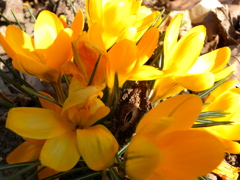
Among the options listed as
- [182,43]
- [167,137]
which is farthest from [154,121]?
[182,43]

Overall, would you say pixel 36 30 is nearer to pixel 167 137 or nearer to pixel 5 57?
pixel 167 137

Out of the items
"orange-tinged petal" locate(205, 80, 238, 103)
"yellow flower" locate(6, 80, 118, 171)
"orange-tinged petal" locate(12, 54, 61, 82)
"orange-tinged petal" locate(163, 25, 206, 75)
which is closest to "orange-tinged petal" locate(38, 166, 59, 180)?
"yellow flower" locate(6, 80, 118, 171)

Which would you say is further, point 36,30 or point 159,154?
point 36,30

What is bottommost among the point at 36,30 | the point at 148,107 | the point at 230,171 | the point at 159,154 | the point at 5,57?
the point at 230,171

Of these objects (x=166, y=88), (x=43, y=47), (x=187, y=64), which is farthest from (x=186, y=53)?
(x=43, y=47)

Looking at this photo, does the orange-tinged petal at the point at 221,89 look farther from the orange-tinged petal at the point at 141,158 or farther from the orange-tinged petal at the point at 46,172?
the orange-tinged petal at the point at 46,172

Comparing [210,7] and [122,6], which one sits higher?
[122,6]

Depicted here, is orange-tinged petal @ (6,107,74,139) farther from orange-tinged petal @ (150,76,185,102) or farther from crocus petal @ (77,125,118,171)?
orange-tinged petal @ (150,76,185,102)

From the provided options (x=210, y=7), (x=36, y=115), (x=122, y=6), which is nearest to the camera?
(x=36, y=115)
